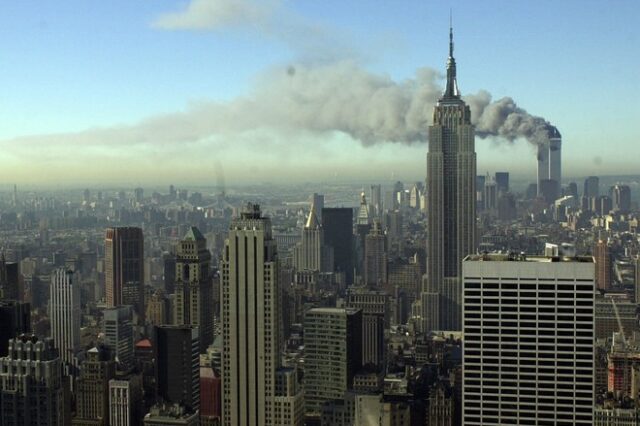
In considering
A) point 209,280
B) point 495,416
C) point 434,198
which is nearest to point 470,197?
point 434,198

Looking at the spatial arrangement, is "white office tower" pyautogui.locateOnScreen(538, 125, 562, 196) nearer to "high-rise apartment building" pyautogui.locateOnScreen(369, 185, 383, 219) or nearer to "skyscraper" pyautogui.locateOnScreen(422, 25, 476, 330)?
"high-rise apartment building" pyautogui.locateOnScreen(369, 185, 383, 219)

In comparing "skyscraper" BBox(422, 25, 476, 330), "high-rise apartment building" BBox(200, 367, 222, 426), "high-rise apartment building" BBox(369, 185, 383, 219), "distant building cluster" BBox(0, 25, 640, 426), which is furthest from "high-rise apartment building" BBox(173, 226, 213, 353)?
"skyscraper" BBox(422, 25, 476, 330)

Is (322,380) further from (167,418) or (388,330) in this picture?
(388,330)

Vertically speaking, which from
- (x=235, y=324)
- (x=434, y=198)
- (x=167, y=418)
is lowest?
(x=167, y=418)

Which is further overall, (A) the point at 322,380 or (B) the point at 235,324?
(A) the point at 322,380

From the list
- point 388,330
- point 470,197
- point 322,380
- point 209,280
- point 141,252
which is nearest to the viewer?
point 322,380

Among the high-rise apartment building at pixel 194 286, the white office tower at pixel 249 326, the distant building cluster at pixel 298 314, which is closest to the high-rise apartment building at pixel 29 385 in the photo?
the distant building cluster at pixel 298 314
